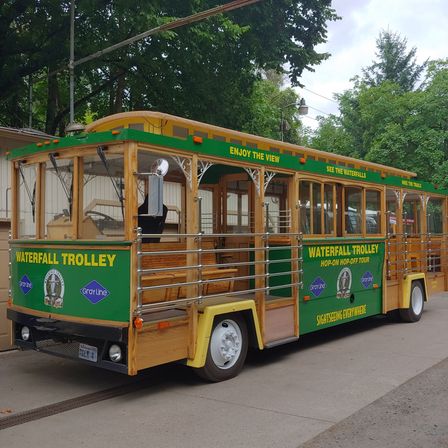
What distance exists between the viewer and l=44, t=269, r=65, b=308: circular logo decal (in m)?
6.07

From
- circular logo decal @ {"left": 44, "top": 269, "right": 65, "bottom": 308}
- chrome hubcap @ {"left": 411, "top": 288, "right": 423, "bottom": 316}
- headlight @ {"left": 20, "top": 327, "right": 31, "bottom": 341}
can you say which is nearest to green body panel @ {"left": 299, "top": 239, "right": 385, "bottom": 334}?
chrome hubcap @ {"left": 411, "top": 288, "right": 423, "bottom": 316}

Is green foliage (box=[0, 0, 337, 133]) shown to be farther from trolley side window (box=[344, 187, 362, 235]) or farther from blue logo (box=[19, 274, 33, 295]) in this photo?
blue logo (box=[19, 274, 33, 295])


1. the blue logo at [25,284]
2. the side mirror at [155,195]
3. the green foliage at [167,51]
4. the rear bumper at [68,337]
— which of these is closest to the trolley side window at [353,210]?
the side mirror at [155,195]

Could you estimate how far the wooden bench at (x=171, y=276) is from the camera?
5941 millimetres

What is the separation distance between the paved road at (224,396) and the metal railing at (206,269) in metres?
1.00

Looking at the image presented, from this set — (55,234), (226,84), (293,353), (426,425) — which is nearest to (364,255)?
(293,353)

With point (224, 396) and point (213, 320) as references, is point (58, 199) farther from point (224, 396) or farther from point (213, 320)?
point (224, 396)

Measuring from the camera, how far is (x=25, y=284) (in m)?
6.59

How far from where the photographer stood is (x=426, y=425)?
4.96 m

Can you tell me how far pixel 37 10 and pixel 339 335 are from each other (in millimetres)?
11739

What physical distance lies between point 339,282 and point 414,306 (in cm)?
294

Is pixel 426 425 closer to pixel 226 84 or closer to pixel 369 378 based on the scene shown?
pixel 369 378

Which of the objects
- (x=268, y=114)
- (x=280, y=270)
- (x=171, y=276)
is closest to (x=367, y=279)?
(x=280, y=270)

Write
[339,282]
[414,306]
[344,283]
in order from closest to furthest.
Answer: [339,282] < [344,283] < [414,306]
